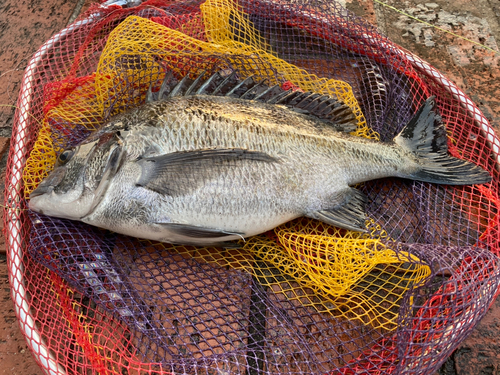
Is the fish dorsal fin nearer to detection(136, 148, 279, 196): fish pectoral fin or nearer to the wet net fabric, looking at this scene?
the wet net fabric

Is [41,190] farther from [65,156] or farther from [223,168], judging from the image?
[223,168]

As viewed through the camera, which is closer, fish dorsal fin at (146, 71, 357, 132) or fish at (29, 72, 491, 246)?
fish at (29, 72, 491, 246)

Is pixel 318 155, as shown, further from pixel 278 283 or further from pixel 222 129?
pixel 278 283

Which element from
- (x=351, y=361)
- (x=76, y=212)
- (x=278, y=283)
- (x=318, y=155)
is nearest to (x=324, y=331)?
(x=351, y=361)

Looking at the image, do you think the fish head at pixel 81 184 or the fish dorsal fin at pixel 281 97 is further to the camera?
the fish dorsal fin at pixel 281 97

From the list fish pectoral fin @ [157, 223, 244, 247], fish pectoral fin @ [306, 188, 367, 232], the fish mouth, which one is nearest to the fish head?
the fish mouth

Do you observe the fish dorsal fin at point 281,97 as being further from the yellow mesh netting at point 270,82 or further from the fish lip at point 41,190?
the fish lip at point 41,190

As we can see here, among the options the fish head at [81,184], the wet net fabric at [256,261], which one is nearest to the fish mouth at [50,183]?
the fish head at [81,184]
